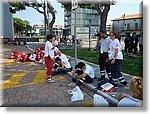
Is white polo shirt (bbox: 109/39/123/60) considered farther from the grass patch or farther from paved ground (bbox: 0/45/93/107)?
paved ground (bbox: 0/45/93/107)

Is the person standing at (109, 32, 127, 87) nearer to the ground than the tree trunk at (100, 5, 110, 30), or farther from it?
nearer to the ground

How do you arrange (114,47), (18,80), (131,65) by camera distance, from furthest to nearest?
(131,65) < (18,80) < (114,47)

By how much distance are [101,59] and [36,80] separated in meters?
2.31

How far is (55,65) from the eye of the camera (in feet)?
28.5

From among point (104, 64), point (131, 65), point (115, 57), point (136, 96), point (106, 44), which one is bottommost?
point (136, 96)

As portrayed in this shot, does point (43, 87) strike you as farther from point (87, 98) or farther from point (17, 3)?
point (17, 3)

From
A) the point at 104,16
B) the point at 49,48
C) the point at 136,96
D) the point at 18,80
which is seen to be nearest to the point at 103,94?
the point at 136,96

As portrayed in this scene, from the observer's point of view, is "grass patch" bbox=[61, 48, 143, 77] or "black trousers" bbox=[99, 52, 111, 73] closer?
"grass patch" bbox=[61, 48, 143, 77]

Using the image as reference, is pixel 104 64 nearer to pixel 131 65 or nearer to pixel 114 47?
pixel 114 47

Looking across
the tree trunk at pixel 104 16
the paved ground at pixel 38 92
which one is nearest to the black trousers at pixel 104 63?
the paved ground at pixel 38 92

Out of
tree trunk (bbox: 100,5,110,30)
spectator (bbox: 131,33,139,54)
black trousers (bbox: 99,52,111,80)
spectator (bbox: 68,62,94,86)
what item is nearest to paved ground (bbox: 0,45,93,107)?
spectator (bbox: 68,62,94,86)

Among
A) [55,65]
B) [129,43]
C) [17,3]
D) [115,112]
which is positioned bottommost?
[115,112]

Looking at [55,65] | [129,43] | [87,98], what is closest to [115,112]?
[87,98]

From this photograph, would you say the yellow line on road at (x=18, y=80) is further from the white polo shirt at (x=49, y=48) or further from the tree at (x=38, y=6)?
the tree at (x=38, y=6)
